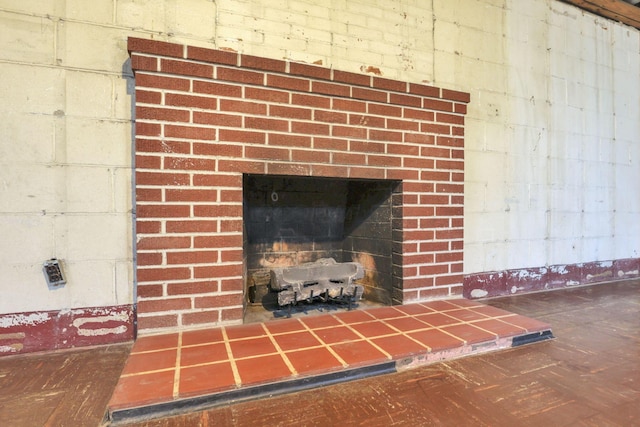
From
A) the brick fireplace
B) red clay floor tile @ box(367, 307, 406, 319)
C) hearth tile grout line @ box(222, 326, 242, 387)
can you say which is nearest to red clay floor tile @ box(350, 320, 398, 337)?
red clay floor tile @ box(367, 307, 406, 319)

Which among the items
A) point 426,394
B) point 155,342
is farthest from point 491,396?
point 155,342

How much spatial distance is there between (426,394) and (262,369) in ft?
2.36

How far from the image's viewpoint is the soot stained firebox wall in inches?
98.6

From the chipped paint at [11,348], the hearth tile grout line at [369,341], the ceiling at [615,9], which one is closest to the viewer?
the hearth tile grout line at [369,341]

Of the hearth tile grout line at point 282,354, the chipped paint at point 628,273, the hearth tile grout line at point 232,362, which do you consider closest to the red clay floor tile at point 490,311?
the hearth tile grout line at point 282,354

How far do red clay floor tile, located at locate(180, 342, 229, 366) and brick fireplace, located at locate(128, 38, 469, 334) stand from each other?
0.90 feet

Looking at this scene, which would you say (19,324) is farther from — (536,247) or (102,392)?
(536,247)

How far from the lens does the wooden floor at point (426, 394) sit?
1.22 meters

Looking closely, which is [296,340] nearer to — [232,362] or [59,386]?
[232,362]

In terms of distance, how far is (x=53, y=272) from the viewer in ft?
5.75

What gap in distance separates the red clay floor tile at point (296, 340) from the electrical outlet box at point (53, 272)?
1.22 metres

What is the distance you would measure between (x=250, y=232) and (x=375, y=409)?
5.18ft

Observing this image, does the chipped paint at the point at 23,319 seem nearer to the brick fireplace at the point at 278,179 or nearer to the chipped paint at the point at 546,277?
the brick fireplace at the point at 278,179

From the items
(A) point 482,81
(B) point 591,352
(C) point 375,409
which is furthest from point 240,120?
(B) point 591,352
